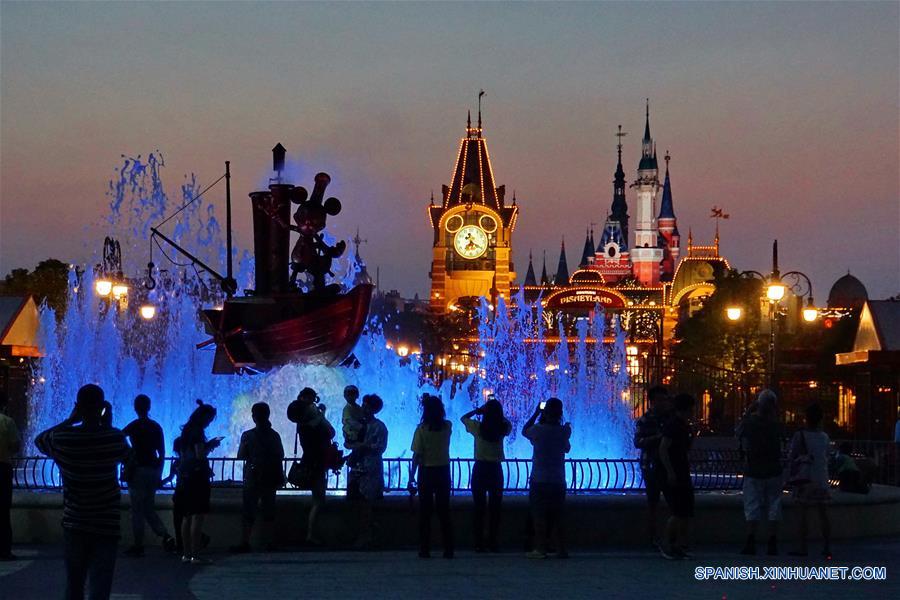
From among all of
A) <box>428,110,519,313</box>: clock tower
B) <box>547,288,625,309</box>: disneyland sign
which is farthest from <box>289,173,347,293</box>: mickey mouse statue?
<box>428,110,519,313</box>: clock tower

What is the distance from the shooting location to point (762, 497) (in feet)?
48.5

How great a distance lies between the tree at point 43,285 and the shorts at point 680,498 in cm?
4213

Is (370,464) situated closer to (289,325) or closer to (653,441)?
(653,441)

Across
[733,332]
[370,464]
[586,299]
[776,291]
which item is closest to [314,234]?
[370,464]

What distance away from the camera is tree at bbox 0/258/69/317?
2154 inches

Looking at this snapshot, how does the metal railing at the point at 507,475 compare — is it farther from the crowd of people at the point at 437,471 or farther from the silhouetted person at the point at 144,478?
the silhouetted person at the point at 144,478

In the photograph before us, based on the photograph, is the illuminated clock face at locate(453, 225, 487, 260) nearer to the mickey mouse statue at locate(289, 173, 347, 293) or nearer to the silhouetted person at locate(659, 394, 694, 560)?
the mickey mouse statue at locate(289, 173, 347, 293)

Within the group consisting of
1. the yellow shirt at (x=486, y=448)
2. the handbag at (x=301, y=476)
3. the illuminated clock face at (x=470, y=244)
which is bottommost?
the handbag at (x=301, y=476)

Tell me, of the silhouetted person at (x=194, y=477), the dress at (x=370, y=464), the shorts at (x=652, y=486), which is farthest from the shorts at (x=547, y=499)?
the silhouetted person at (x=194, y=477)

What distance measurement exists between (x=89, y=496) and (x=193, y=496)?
4685 millimetres

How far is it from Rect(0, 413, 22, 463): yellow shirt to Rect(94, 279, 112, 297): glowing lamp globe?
563 inches

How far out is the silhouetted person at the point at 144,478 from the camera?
14430 mm

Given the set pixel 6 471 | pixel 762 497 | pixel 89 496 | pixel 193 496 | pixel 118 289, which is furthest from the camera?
pixel 118 289

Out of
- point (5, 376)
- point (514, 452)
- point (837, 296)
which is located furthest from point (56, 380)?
point (837, 296)
